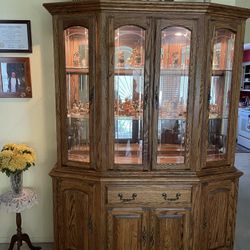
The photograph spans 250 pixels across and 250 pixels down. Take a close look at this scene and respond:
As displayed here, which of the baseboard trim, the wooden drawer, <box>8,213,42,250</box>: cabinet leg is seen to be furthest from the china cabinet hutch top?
the baseboard trim

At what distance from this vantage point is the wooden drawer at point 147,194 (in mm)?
2064

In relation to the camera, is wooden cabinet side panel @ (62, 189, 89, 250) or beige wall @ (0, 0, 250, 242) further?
beige wall @ (0, 0, 250, 242)

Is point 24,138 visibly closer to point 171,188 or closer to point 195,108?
point 171,188

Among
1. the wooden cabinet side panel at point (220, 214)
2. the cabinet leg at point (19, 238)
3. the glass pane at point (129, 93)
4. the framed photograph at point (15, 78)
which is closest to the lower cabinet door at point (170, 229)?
the wooden cabinet side panel at point (220, 214)

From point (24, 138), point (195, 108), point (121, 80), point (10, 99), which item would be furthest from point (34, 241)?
point (195, 108)

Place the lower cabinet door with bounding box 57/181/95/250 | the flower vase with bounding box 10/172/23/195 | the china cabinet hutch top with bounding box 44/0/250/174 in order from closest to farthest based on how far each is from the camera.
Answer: the china cabinet hutch top with bounding box 44/0/250/174 < the lower cabinet door with bounding box 57/181/95/250 < the flower vase with bounding box 10/172/23/195

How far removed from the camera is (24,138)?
250cm

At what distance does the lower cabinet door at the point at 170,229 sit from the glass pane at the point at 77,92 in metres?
0.72

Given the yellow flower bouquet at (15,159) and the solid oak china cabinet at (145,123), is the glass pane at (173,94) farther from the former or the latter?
the yellow flower bouquet at (15,159)

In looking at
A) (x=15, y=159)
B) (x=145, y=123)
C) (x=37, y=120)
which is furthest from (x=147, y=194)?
(x=37, y=120)

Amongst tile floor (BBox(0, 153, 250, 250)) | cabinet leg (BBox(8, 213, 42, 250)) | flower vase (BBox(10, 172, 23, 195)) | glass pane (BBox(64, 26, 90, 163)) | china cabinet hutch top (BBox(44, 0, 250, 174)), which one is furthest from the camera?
tile floor (BBox(0, 153, 250, 250))

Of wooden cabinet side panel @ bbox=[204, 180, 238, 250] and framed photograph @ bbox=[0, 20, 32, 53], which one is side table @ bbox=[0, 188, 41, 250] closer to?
framed photograph @ bbox=[0, 20, 32, 53]

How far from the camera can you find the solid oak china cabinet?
1.93 meters

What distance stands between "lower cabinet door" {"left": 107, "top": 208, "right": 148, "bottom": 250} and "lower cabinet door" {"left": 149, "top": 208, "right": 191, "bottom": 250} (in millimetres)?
67
